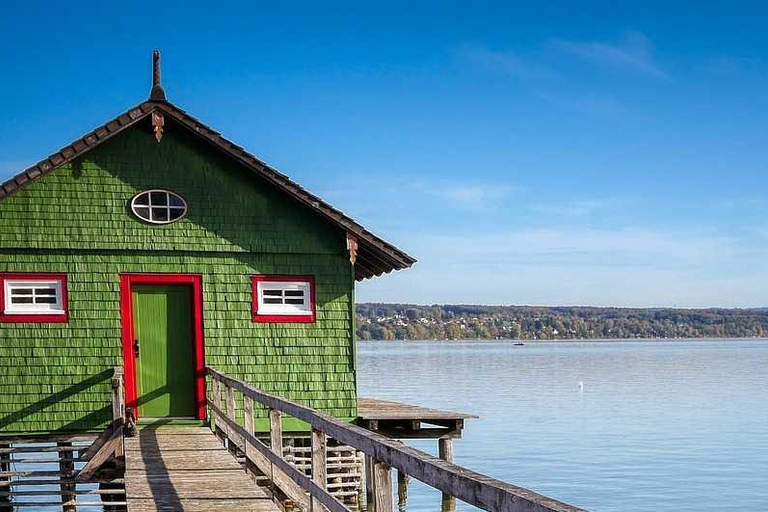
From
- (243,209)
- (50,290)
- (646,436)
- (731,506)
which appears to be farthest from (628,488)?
(50,290)

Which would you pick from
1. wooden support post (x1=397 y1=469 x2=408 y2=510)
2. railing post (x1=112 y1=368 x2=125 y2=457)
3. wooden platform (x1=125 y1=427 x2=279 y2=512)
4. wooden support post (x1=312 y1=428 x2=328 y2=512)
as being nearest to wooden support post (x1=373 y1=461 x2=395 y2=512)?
wooden support post (x1=312 y1=428 x2=328 y2=512)

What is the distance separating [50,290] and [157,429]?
9.66 feet

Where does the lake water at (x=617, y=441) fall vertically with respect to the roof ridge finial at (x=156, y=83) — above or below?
below

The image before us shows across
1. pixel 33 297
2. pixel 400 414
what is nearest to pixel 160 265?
pixel 33 297

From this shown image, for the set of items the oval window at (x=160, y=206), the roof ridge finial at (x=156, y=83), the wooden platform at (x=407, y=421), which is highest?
the roof ridge finial at (x=156, y=83)

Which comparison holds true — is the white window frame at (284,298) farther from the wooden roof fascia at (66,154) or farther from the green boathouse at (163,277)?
the wooden roof fascia at (66,154)

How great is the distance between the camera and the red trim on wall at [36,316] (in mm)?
16562

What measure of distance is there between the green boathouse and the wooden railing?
387 cm

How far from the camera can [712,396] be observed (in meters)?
59.9

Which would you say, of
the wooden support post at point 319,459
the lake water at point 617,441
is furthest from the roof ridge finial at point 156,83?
the lake water at point 617,441

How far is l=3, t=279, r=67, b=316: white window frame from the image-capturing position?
16594 mm

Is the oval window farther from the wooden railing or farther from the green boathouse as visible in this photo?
the wooden railing

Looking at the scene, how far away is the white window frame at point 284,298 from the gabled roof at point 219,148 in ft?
4.19

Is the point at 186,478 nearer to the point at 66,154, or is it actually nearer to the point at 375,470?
the point at 375,470
